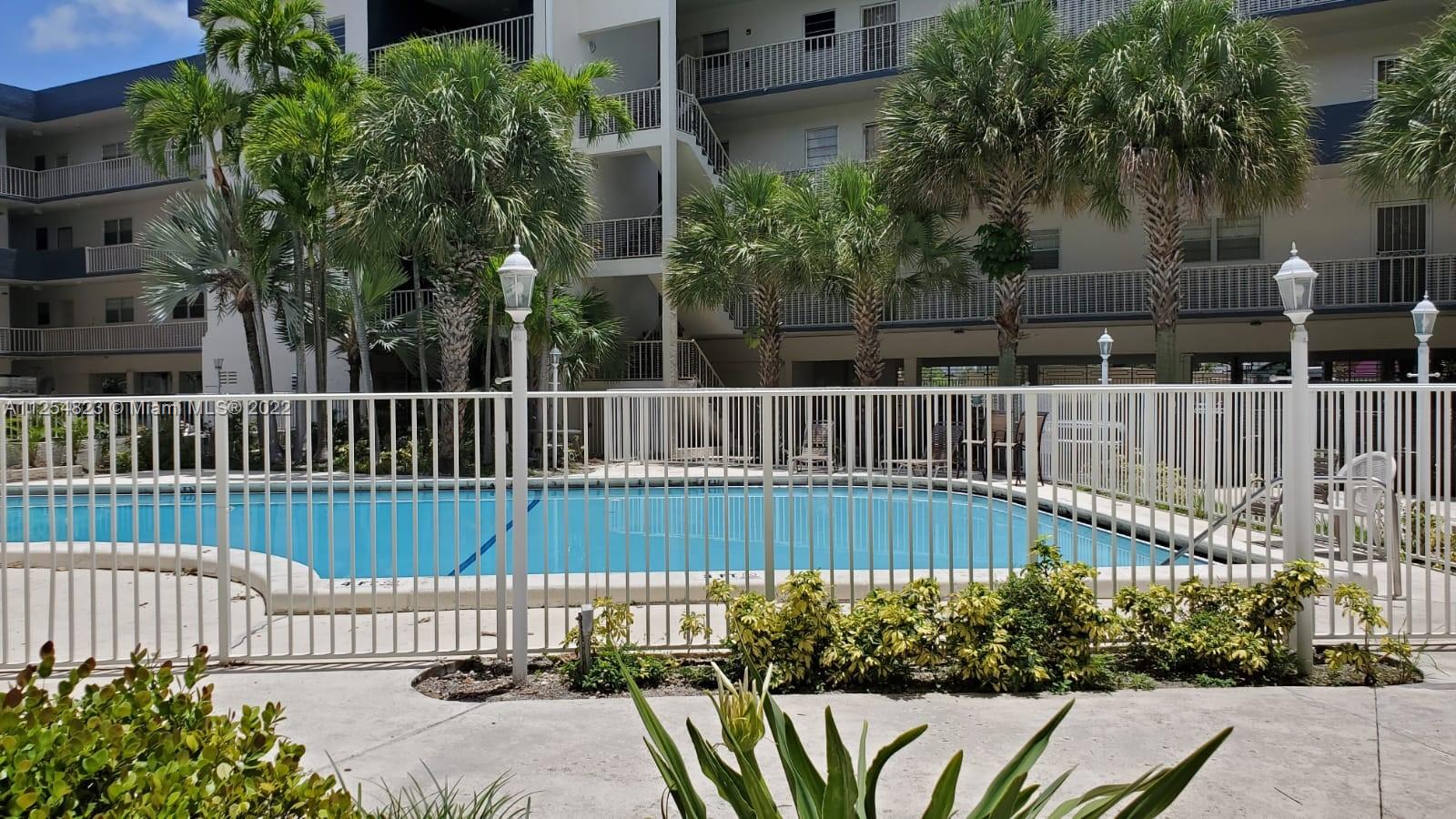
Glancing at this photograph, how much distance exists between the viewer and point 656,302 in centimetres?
2359

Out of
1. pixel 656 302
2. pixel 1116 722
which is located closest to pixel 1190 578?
pixel 1116 722

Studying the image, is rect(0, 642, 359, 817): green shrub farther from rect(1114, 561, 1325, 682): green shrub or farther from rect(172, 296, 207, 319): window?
rect(172, 296, 207, 319): window

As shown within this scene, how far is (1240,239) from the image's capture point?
20.5 metres

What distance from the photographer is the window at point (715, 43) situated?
24422 mm

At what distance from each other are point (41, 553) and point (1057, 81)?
48.4ft

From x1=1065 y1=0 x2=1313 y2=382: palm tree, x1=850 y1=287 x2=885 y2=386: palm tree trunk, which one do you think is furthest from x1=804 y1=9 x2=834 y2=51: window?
x1=1065 y1=0 x2=1313 y2=382: palm tree

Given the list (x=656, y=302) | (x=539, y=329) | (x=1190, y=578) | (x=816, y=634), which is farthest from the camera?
(x=656, y=302)

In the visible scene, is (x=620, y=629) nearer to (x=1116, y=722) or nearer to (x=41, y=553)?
(x=1116, y=722)

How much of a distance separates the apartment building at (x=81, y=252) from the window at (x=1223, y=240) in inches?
1006

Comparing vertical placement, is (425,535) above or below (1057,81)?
below

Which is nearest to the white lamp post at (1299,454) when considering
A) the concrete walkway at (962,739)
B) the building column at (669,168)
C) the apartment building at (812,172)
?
the concrete walkway at (962,739)

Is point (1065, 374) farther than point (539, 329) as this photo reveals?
Yes

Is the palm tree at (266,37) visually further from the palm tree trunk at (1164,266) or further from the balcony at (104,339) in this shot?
the palm tree trunk at (1164,266)

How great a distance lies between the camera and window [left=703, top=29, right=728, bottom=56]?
961 inches
